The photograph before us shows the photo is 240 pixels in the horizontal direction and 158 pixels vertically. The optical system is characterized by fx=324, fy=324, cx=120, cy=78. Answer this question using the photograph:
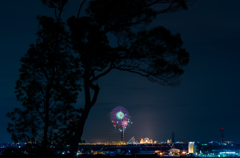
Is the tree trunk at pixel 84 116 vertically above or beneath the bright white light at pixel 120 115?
beneath

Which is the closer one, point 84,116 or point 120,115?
point 84,116

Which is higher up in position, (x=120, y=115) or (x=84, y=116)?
(x=120, y=115)

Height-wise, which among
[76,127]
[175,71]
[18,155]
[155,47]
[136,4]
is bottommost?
[18,155]

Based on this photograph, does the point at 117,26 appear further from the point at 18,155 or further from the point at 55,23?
the point at 18,155

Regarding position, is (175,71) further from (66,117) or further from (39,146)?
(39,146)

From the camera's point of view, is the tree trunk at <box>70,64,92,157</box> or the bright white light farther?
the bright white light

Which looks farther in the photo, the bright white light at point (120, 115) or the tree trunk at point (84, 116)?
the bright white light at point (120, 115)

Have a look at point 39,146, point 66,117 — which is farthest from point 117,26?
point 39,146

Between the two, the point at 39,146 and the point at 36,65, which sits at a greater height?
the point at 36,65

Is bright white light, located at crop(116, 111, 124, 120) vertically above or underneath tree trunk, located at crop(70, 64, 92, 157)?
above

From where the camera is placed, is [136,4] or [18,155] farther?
[136,4]
